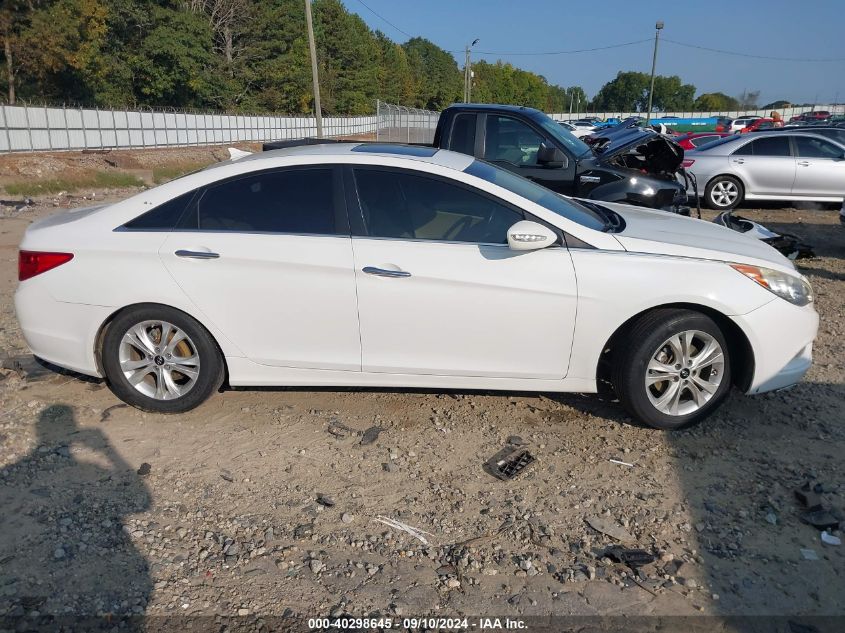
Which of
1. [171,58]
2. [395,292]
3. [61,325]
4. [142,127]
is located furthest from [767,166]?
[171,58]

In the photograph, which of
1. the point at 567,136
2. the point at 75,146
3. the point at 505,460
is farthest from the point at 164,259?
Result: the point at 75,146

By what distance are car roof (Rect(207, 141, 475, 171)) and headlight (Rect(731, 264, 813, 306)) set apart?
6.06 ft

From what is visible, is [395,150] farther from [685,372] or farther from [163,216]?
[685,372]

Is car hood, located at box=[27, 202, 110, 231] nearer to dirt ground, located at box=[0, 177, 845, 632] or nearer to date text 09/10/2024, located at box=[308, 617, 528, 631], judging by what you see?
dirt ground, located at box=[0, 177, 845, 632]

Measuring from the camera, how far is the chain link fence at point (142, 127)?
88.7ft

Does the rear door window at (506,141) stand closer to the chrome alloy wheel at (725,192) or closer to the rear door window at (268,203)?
the rear door window at (268,203)

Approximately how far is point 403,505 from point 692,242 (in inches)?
93.9

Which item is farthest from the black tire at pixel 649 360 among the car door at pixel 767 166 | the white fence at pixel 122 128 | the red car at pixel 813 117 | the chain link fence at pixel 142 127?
the red car at pixel 813 117

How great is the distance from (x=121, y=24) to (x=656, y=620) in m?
57.3

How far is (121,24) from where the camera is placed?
163 ft

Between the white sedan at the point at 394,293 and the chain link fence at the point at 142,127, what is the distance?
23249mm

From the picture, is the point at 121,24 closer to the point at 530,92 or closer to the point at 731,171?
the point at 731,171

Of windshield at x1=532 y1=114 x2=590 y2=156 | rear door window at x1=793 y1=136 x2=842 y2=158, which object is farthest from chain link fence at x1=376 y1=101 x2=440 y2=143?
windshield at x1=532 y1=114 x2=590 y2=156

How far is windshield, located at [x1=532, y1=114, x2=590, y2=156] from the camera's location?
7680 mm
